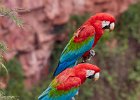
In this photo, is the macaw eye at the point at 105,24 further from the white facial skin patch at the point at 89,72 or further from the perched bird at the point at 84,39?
the white facial skin patch at the point at 89,72

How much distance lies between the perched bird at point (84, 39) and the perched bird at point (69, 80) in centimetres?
35

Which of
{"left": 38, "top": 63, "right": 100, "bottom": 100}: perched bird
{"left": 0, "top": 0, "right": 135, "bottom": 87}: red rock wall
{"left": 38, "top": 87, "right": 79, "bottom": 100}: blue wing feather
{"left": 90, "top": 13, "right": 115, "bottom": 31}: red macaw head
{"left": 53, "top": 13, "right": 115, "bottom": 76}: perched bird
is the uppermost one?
{"left": 90, "top": 13, "right": 115, "bottom": 31}: red macaw head

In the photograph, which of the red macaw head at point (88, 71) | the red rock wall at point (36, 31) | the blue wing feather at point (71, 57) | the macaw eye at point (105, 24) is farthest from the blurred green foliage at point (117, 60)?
the red macaw head at point (88, 71)

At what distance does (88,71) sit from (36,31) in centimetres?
496

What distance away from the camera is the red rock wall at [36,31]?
9492mm

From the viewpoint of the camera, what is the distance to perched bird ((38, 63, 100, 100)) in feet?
16.8

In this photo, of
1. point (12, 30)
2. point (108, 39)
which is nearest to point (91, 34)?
point (12, 30)

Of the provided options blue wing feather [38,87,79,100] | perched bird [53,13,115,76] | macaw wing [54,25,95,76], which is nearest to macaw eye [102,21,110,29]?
perched bird [53,13,115,76]

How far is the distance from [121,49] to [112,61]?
1.00ft

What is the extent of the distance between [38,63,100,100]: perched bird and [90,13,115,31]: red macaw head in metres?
0.55

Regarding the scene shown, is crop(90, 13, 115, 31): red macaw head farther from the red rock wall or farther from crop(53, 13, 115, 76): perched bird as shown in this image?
the red rock wall

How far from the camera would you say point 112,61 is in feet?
37.0

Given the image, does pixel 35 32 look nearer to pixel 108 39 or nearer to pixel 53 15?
pixel 53 15

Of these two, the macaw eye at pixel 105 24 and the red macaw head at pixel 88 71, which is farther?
the macaw eye at pixel 105 24
